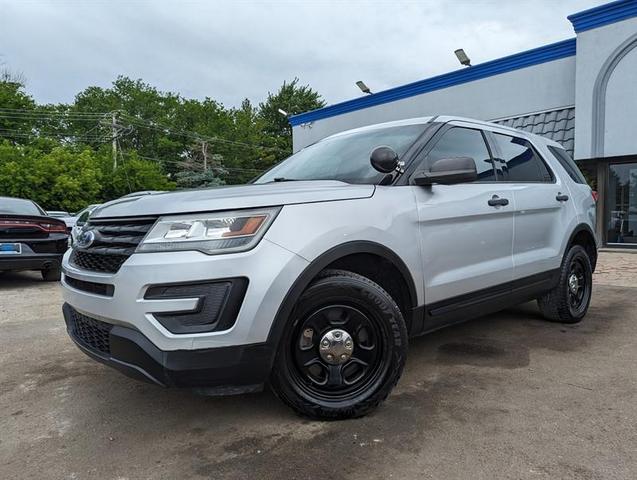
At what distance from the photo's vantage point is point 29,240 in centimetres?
739

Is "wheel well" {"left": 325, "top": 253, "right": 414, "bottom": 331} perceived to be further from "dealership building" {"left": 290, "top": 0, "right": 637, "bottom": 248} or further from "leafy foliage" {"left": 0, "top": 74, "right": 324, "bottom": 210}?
"leafy foliage" {"left": 0, "top": 74, "right": 324, "bottom": 210}

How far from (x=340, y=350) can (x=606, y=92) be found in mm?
→ 11234

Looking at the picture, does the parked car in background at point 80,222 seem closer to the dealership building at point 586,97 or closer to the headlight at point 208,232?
the headlight at point 208,232

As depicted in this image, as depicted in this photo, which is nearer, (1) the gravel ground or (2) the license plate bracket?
(1) the gravel ground

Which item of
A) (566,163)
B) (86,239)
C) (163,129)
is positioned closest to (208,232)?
(86,239)

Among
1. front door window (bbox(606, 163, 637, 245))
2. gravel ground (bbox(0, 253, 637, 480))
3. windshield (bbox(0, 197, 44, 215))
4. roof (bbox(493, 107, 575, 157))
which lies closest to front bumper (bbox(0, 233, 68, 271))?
windshield (bbox(0, 197, 44, 215))

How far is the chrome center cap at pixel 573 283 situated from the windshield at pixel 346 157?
7.50 feet

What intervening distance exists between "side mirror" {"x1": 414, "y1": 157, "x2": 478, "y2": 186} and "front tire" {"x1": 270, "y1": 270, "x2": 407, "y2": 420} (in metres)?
0.75

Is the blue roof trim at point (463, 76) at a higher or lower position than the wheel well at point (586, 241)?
higher

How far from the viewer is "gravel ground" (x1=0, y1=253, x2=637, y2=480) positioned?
2225 millimetres

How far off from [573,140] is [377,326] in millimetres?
11150

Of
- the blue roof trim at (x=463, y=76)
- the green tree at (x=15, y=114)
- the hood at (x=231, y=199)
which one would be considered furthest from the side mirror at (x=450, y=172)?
the green tree at (x=15, y=114)

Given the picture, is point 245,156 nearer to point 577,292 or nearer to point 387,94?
point 387,94

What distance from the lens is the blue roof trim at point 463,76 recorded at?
39.8ft
